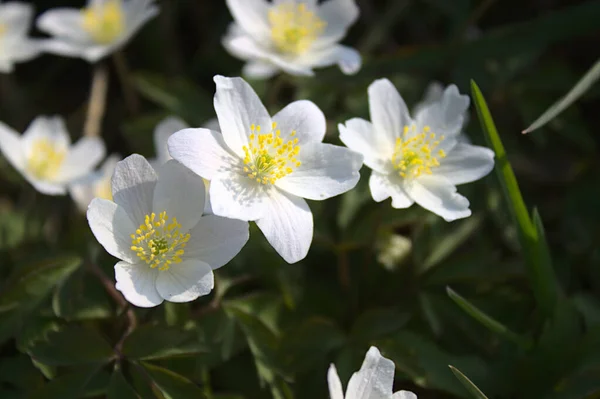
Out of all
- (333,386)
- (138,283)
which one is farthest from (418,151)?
(138,283)

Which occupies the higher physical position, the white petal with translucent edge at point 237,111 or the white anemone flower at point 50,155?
the white petal with translucent edge at point 237,111

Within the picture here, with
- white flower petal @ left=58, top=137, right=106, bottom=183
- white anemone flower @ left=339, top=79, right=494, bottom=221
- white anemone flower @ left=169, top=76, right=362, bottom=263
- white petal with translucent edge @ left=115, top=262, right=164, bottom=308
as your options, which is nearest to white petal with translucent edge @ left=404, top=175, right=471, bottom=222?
white anemone flower @ left=339, top=79, right=494, bottom=221

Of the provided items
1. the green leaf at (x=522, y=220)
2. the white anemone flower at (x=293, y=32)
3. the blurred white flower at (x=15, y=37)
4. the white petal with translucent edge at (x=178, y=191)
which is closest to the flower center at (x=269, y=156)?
the white petal with translucent edge at (x=178, y=191)

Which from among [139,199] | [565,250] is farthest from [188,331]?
[565,250]

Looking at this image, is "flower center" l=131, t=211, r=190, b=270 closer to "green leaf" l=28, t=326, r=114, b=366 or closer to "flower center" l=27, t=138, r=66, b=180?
"green leaf" l=28, t=326, r=114, b=366

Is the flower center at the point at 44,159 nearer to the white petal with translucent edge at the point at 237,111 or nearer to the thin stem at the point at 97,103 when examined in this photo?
the thin stem at the point at 97,103

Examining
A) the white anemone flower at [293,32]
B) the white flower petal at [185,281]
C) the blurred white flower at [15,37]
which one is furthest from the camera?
the blurred white flower at [15,37]
